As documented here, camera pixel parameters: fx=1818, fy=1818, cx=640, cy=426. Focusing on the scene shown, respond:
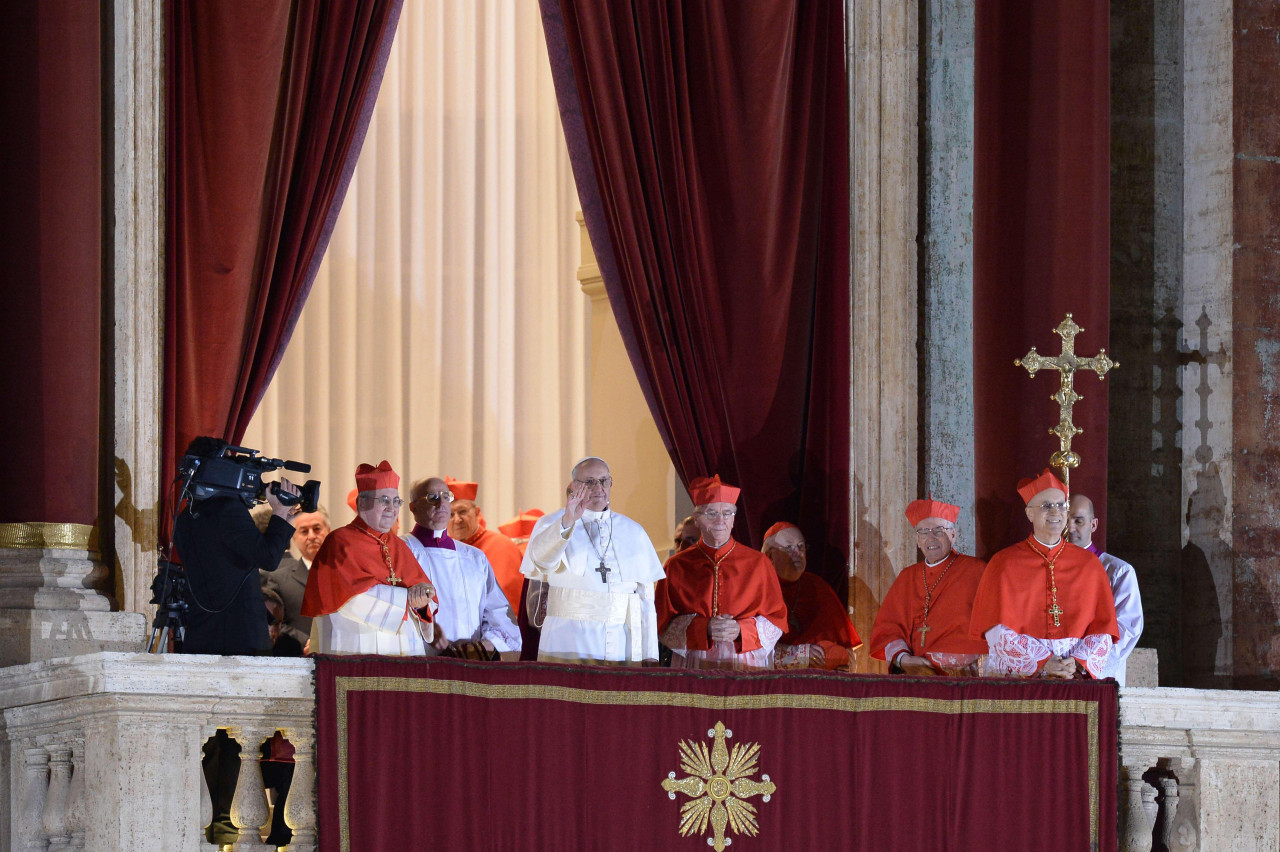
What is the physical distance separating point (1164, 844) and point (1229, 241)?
9.96 ft

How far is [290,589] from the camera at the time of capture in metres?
6.93

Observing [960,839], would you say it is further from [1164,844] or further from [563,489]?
[563,489]

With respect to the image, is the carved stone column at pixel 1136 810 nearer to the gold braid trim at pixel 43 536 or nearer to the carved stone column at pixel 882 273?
the carved stone column at pixel 882 273

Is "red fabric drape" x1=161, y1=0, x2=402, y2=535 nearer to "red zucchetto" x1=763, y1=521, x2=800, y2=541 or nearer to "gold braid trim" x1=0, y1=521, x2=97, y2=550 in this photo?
"gold braid trim" x1=0, y1=521, x2=97, y2=550

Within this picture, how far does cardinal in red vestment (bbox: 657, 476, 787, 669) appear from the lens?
6.50m

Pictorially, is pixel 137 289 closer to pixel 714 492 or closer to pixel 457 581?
pixel 457 581

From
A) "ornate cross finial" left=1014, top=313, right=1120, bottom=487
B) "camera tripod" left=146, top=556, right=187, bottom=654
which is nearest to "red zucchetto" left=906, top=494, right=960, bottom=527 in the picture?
"ornate cross finial" left=1014, top=313, right=1120, bottom=487

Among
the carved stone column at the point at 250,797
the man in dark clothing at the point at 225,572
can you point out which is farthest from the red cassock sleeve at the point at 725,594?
the carved stone column at the point at 250,797

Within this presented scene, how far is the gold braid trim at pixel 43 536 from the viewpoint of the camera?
6.54 meters

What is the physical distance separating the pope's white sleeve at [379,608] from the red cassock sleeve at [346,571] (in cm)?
3

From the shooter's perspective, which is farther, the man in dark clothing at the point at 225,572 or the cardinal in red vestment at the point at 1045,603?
the cardinal in red vestment at the point at 1045,603

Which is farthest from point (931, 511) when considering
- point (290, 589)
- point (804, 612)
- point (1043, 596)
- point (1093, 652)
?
point (290, 589)

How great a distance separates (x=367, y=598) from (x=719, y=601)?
132 centimetres

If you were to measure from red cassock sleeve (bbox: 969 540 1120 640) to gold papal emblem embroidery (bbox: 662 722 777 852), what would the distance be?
114 centimetres
